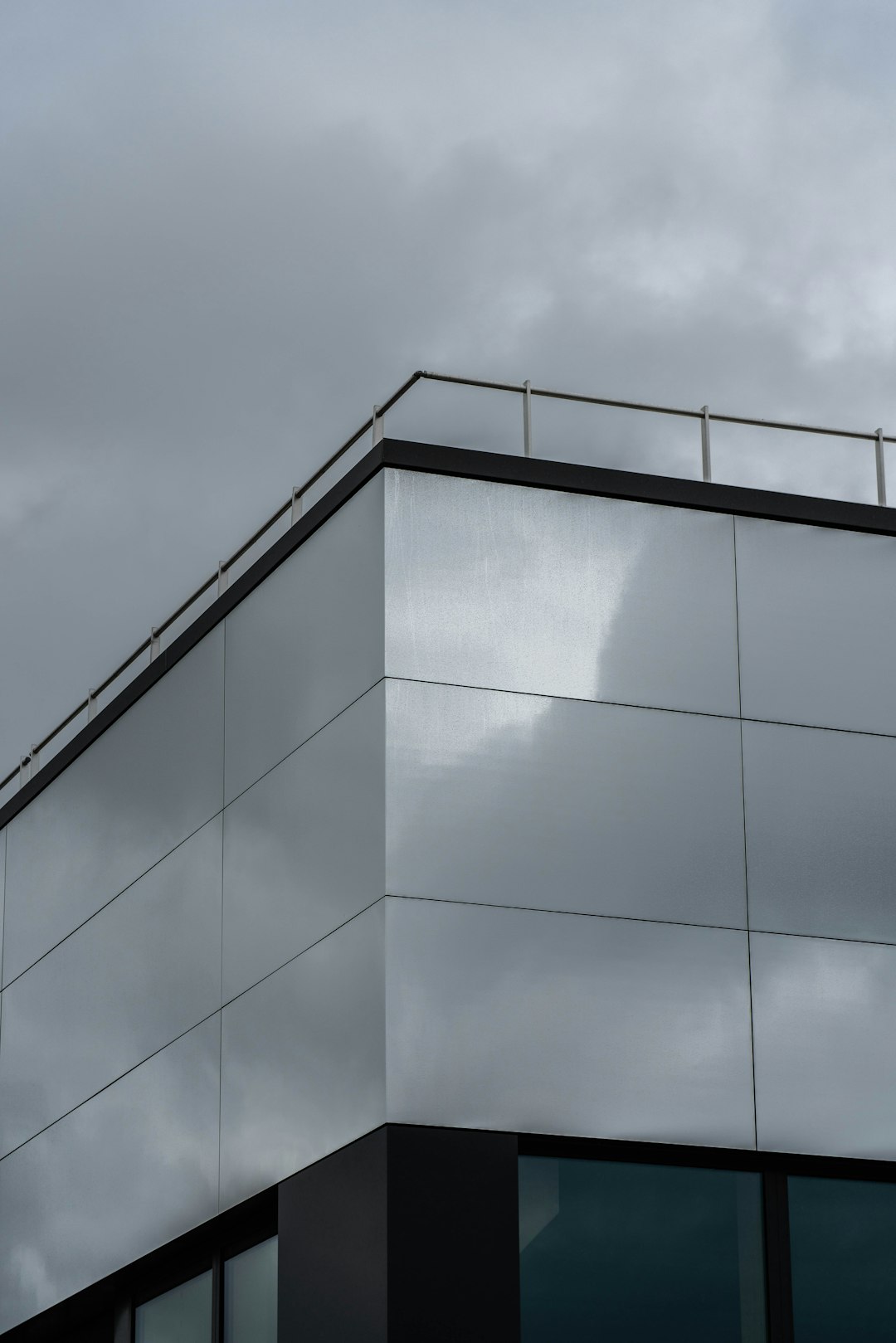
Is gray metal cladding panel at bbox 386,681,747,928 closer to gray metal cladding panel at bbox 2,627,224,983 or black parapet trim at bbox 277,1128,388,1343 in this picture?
black parapet trim at bbox 277,1128,388,1343

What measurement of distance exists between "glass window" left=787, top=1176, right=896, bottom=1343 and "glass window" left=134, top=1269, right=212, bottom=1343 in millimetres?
6593

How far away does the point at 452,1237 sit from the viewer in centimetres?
1983

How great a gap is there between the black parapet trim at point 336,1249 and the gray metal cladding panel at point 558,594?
481cm

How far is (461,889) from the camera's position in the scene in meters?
21.1

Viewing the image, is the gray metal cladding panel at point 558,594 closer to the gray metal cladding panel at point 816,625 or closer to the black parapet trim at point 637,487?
the black parapet trim at point 637,487

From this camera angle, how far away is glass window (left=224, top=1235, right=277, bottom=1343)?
883 inches

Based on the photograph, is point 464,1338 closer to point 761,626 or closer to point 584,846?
point 584,846

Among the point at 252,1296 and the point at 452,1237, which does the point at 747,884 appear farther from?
the point at 252,1296

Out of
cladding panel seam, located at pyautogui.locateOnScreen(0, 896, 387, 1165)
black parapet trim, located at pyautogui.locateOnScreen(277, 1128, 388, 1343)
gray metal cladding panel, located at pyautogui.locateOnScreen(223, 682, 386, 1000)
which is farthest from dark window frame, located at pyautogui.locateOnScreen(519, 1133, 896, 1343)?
gray metal cladding panel, located at pyautogui.locateOnScreen(223, 682, 386, 1000)

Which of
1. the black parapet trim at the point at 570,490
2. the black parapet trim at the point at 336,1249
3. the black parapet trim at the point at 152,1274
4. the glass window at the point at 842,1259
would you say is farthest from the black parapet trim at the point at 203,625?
the glass window at the point at 842,1259

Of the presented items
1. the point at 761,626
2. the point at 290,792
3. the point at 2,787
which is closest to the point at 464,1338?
the point at 290,792

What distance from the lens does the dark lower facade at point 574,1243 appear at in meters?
19.7

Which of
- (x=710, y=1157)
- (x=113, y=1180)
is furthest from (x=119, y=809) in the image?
(x=710, y=1157)

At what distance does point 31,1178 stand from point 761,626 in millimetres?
12009
